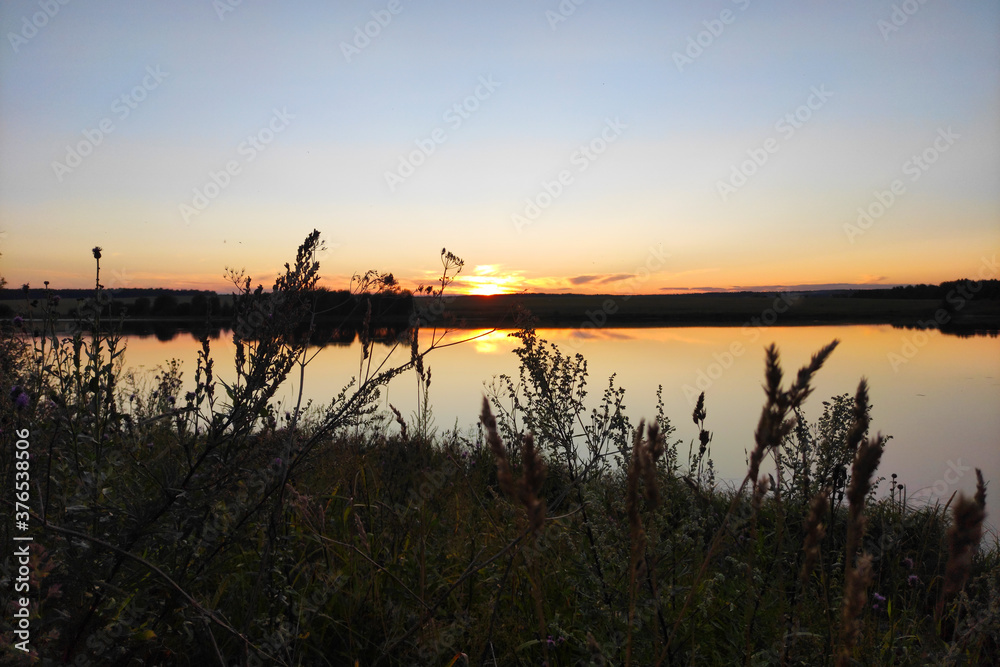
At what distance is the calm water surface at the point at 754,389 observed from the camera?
25.7 feet

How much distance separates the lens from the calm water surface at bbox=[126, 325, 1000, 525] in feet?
25.7

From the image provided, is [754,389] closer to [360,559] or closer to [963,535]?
[360,559]

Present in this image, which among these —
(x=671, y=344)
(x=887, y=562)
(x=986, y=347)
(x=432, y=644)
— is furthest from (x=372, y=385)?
(x=986, y=347)

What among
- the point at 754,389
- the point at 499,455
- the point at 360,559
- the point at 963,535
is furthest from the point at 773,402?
the point at 754,389

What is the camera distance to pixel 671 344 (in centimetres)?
2388

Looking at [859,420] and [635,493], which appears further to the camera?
[859,420]

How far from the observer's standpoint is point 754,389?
1270cm

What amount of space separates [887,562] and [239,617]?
4064 millimetres

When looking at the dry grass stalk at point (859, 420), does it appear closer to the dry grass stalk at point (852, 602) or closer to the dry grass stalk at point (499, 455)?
the dry grass stalk at point (852, 602)

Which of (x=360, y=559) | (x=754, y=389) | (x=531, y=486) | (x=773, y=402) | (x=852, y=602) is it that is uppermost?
(x=773, y=402)

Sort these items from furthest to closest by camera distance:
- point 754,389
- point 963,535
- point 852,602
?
point 754,389, point 963,535, point 852,602

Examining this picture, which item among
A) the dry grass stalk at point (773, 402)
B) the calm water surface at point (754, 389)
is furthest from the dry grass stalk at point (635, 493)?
the calm water surface at point (754, 389)

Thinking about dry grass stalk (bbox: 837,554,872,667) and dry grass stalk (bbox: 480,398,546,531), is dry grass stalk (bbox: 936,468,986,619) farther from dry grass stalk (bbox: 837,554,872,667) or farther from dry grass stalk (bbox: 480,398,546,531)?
dry grass stalk (bbox: 480,398,546,531)

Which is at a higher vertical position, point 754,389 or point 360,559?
point 360,559
